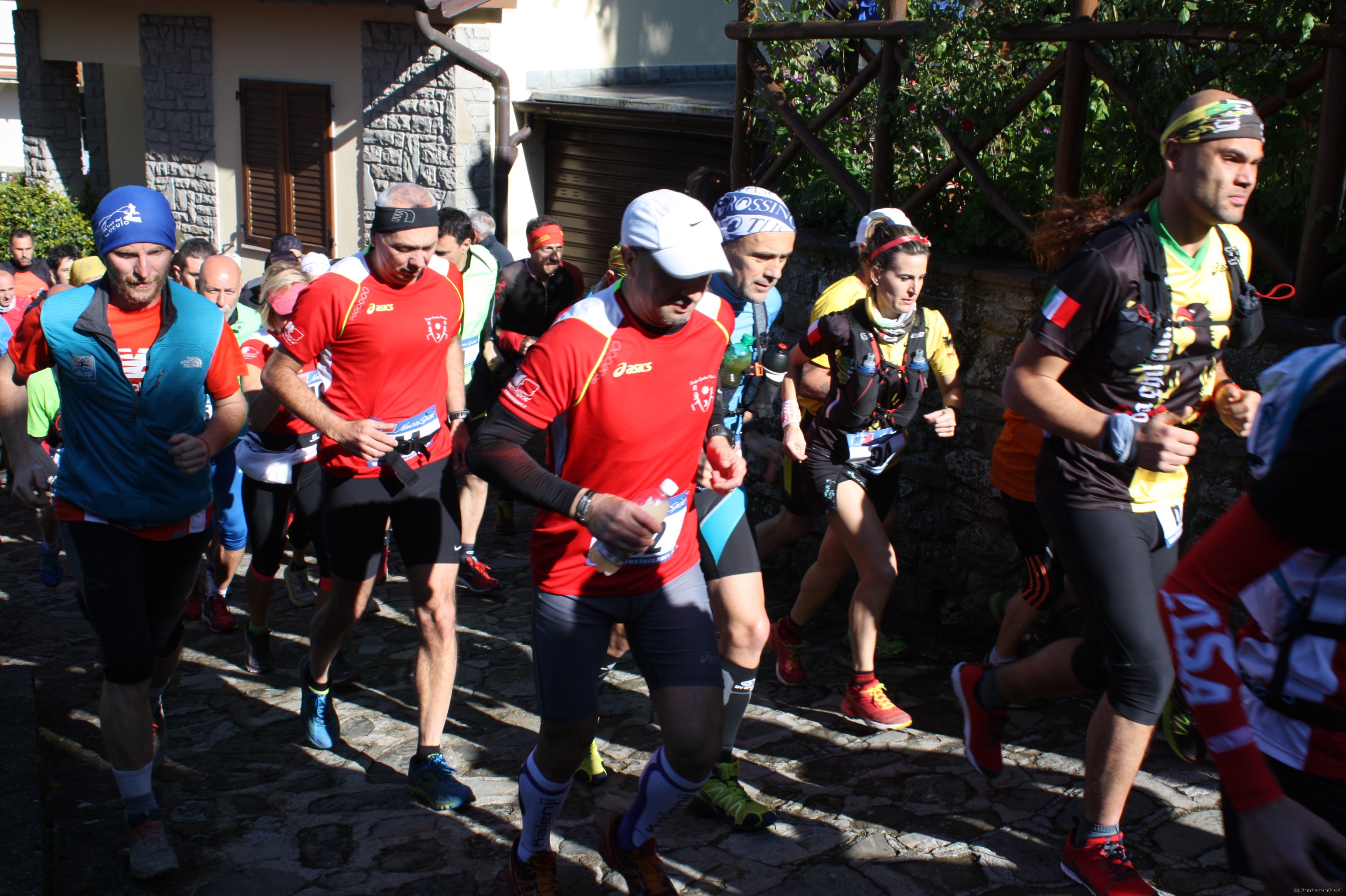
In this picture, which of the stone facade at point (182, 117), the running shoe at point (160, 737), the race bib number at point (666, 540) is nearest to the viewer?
the race bib number at point (666, 540)

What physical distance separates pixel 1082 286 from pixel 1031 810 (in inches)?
73.2

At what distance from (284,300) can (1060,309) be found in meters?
3.84

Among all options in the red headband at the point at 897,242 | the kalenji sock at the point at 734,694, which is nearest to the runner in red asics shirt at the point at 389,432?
the kalenji sock at the point at 734,694

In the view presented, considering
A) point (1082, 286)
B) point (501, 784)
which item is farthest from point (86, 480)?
point (1082, 286)

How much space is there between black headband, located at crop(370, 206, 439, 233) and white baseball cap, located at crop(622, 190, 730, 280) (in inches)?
58.8

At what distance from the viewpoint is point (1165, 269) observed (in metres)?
3.10

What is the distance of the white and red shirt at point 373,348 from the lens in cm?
412

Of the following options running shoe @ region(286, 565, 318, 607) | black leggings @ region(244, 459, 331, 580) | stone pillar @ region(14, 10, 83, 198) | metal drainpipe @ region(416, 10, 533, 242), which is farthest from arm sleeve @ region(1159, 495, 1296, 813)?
stone pillar @ region(14, 10, 83, 198)

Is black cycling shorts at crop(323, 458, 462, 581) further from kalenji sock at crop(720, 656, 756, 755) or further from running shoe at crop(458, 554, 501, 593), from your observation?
running shoe at crop(458, 554, 501, 593)

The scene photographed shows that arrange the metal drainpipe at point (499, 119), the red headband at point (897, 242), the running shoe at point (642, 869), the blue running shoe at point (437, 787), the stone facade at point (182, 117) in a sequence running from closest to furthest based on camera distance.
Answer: the running shoe at point (642, 869) → the blue running shoe at point (437, 787) → the red headband at point (897, 242) → the metal drainpipe at point (499, 119) → the stone facade at point (182, 117)

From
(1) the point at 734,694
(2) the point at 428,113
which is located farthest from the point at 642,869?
(2) the point at 428,113

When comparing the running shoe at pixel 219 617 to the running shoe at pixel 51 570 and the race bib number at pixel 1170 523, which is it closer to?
the running shoe at pixel 51 570

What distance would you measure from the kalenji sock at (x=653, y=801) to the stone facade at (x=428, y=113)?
9270 mm

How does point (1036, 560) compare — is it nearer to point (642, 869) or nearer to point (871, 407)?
point (871, 407)
